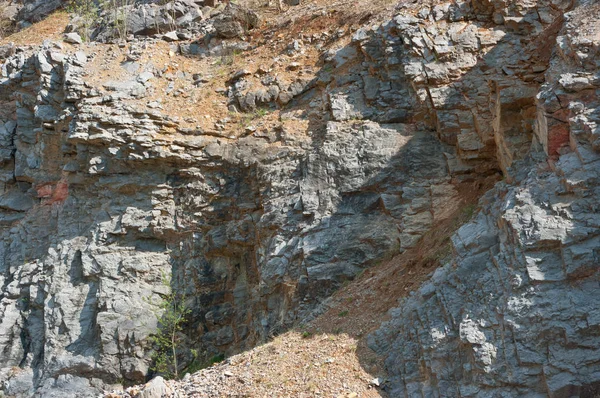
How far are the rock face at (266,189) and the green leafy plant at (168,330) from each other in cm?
24

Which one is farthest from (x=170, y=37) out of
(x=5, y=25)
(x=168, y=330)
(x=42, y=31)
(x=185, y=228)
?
(x=5, y=25)

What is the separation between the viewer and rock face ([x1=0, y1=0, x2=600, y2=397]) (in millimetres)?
11953

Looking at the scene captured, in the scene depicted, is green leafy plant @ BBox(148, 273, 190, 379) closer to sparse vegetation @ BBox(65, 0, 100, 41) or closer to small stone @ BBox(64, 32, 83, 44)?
small stone @ BBox(64, 32, 83, 44)

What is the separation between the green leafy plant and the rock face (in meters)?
0.24

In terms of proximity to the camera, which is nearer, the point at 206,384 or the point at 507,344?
the point at 507,344

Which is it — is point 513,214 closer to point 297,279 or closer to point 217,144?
point 297,279

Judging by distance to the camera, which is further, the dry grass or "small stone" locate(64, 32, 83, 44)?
the dry grass

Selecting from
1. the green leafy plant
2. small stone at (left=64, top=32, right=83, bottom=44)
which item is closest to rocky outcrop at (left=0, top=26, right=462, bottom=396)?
the green leafy plant

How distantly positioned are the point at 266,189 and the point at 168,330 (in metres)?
3.81

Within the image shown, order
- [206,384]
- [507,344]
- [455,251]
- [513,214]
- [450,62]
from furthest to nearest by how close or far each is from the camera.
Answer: [450,62] → [206,384] → [455,251] → [513,214] → [507,344]

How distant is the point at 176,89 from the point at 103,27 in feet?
18.1

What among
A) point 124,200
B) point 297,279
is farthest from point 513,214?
point 124,200

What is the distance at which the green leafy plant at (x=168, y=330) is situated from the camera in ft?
48.9

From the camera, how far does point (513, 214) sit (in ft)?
30.2
